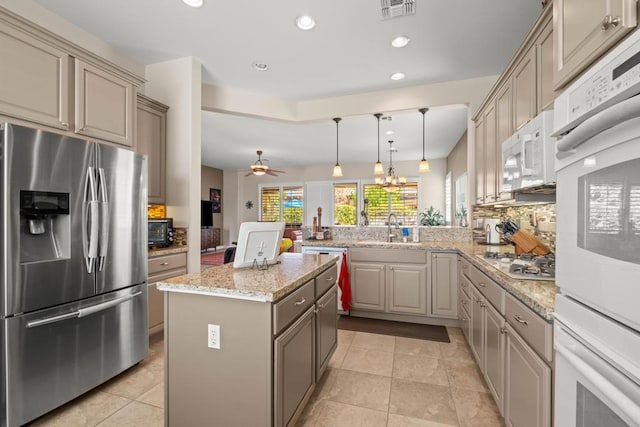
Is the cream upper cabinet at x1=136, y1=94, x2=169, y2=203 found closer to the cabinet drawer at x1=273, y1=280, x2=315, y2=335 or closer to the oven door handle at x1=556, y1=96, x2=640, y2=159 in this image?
the cabinet drawer at x1=273, y1=280, x2=315, y2=335

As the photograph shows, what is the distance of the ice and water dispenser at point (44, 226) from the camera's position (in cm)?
161

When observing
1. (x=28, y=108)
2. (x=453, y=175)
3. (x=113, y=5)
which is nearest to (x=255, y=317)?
(x=28, y=108)

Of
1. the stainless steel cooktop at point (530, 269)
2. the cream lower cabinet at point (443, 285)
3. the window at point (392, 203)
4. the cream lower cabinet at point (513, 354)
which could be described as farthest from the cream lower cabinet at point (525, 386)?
the window at point (392, 203)

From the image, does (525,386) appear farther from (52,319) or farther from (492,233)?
(52,319)

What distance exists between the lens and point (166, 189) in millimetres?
3076

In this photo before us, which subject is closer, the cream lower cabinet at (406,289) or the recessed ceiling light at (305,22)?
the recessed ceiling light at (305,22)

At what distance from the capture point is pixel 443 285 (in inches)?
126

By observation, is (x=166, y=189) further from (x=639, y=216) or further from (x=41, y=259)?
(x=639, y=216)

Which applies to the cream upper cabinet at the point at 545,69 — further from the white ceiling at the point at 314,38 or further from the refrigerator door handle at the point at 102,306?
the refrigerator door handle at the point at 102,306

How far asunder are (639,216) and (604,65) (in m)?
0.42

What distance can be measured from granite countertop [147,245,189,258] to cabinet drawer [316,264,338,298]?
5.44ft

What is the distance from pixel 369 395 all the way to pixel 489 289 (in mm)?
1106

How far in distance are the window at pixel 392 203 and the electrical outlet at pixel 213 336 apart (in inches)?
295

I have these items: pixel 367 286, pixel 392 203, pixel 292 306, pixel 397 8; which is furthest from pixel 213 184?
pixel 292 306
